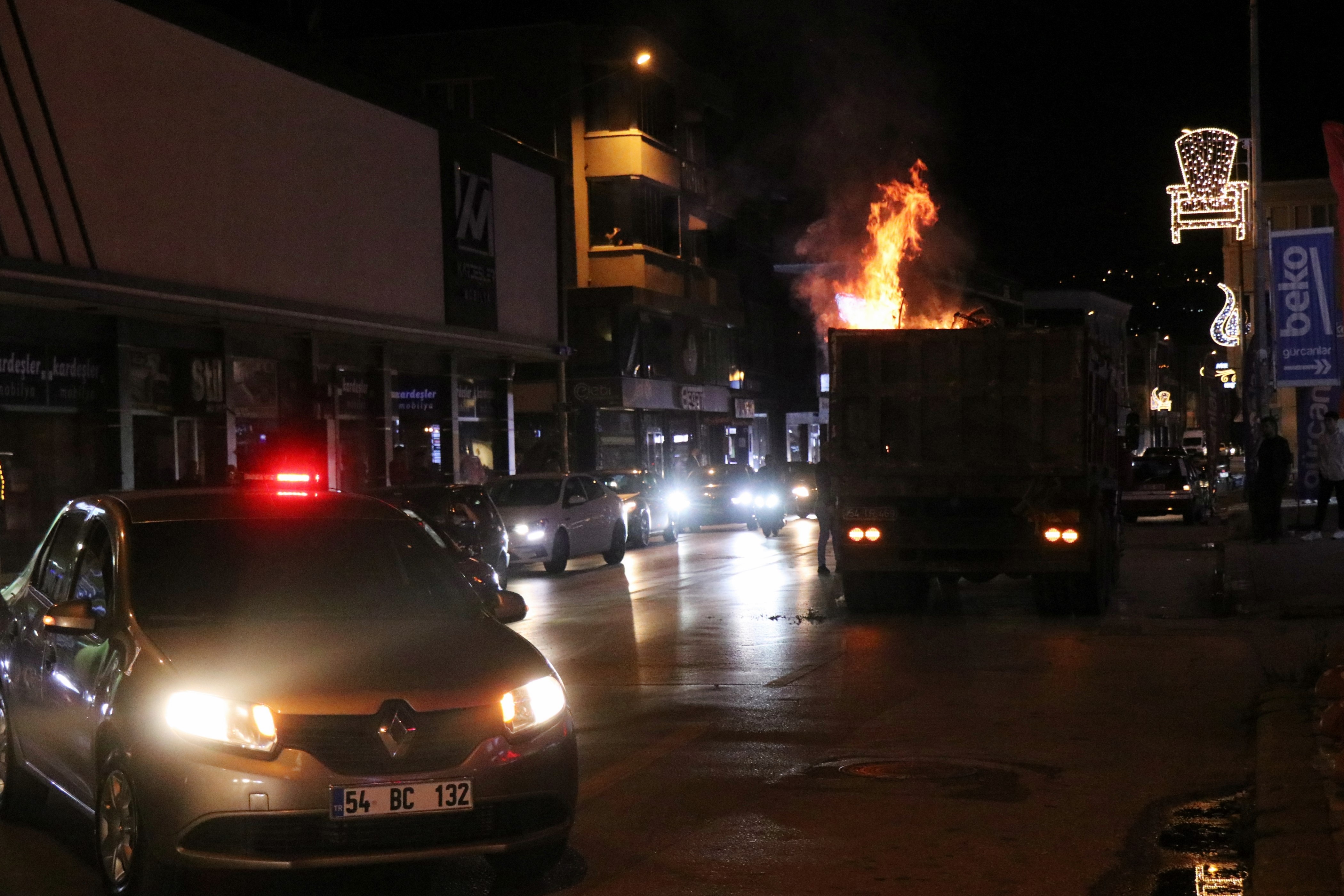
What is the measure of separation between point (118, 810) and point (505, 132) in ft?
134

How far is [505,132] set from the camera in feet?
152

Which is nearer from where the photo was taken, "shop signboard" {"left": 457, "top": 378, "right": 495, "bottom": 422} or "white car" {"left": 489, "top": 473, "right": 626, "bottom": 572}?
"white car" {"left": 489, "top": 473, "right": 626, "bottom": 572}

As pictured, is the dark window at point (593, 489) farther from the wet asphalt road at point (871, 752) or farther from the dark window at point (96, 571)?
the dark window at point (96, 571)

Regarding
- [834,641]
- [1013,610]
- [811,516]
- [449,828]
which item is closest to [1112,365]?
[1013,610]

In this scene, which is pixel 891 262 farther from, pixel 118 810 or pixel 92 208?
pixel 118 810

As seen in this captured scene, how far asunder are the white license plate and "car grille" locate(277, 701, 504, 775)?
51mm

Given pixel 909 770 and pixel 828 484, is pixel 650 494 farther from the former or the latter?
pixel 909 770

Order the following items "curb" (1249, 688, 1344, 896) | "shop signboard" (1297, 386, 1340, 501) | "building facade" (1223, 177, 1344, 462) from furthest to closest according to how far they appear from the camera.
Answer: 1. "building facade" (1223, 177, 1344, 462)
2. "shop signboard" (1297, 386, 1340, 501)
3. "curb" (1249, 688, 1344, 896)

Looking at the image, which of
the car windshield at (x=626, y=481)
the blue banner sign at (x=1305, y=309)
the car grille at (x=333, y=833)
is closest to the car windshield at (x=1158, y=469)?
the car windshield at (x=626, y=481)

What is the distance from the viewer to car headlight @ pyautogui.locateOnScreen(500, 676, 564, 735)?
6.50 m

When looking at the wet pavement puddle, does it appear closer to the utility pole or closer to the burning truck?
the burning truck

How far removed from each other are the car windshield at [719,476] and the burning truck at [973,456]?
24.4 metres

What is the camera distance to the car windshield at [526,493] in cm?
2655

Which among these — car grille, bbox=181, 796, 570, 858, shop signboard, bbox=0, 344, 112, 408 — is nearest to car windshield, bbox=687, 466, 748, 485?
shop signboard, bbox=0, 344, 112, 408
